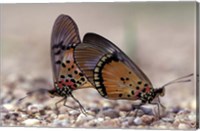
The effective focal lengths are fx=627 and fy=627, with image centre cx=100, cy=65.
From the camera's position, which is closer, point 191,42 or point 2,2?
point 191,42

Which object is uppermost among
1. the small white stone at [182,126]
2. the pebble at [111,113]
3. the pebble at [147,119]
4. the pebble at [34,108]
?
the pebble at [34,108]

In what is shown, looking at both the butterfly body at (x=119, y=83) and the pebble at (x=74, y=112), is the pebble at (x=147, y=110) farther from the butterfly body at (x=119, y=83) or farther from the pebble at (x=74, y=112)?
the pebble at (x=74, y=112)

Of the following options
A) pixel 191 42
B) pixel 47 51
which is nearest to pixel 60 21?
pixel 47 51

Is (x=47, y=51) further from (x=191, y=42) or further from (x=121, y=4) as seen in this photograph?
(x=191, y=42)

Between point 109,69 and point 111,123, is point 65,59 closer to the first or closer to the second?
point 109,69

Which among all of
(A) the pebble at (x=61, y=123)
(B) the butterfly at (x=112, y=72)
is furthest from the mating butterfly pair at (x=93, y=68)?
(A) the pebble at (x=61, y=123)

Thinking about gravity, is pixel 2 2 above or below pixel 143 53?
above

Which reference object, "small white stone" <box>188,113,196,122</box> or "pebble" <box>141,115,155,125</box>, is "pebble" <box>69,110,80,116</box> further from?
"small white stone" <box>188,113,196,122</box>
